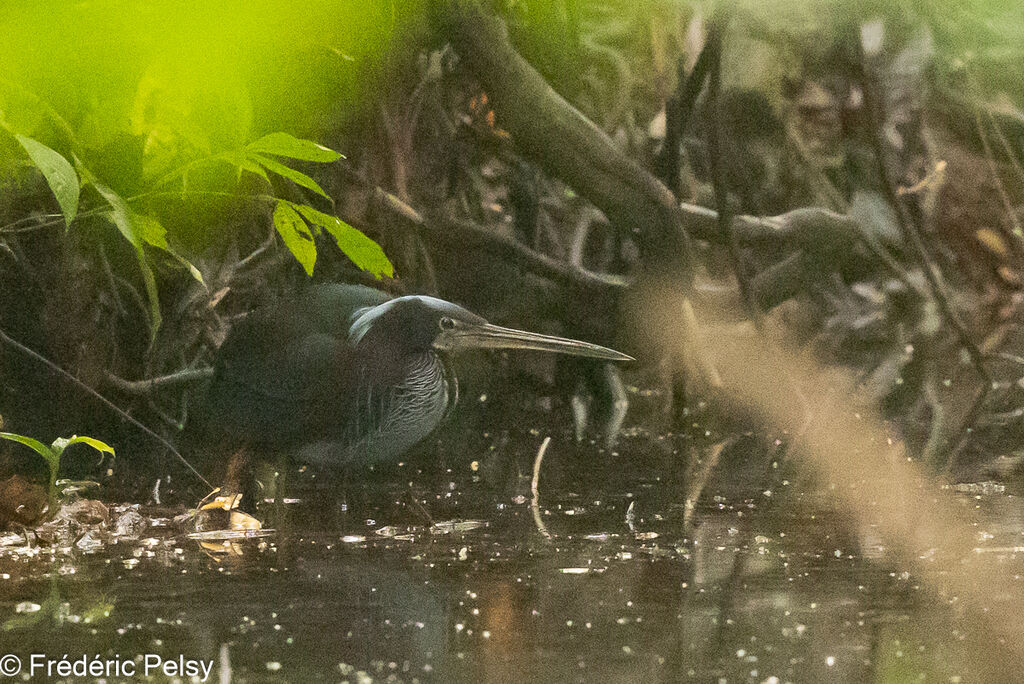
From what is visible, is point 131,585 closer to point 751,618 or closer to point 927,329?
point 751,618

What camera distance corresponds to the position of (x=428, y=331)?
2.76 metres

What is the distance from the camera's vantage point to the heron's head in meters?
2.72

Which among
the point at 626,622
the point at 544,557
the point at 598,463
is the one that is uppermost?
the point at 598,463

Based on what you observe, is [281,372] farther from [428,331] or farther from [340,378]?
[428,331]

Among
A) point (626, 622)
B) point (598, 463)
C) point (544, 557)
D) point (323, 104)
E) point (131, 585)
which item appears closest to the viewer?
point (626, 622)

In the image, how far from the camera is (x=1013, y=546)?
226 cm

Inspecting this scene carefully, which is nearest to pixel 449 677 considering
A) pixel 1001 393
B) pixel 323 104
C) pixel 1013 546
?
pixel 1013 546

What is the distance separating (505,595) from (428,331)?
3.04 ft

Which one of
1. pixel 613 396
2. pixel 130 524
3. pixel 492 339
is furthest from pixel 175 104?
pixel 613 396

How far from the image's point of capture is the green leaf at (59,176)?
153 centimetres

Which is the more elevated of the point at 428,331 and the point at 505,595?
the point at 428,331

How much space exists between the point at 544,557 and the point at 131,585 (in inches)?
24.2

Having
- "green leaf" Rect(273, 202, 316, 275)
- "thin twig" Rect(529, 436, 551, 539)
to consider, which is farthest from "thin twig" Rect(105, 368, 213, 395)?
"green leaf" Rect(273, 202, 316, 275)

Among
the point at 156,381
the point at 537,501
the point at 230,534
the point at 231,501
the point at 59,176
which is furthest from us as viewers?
the point at 156,381
